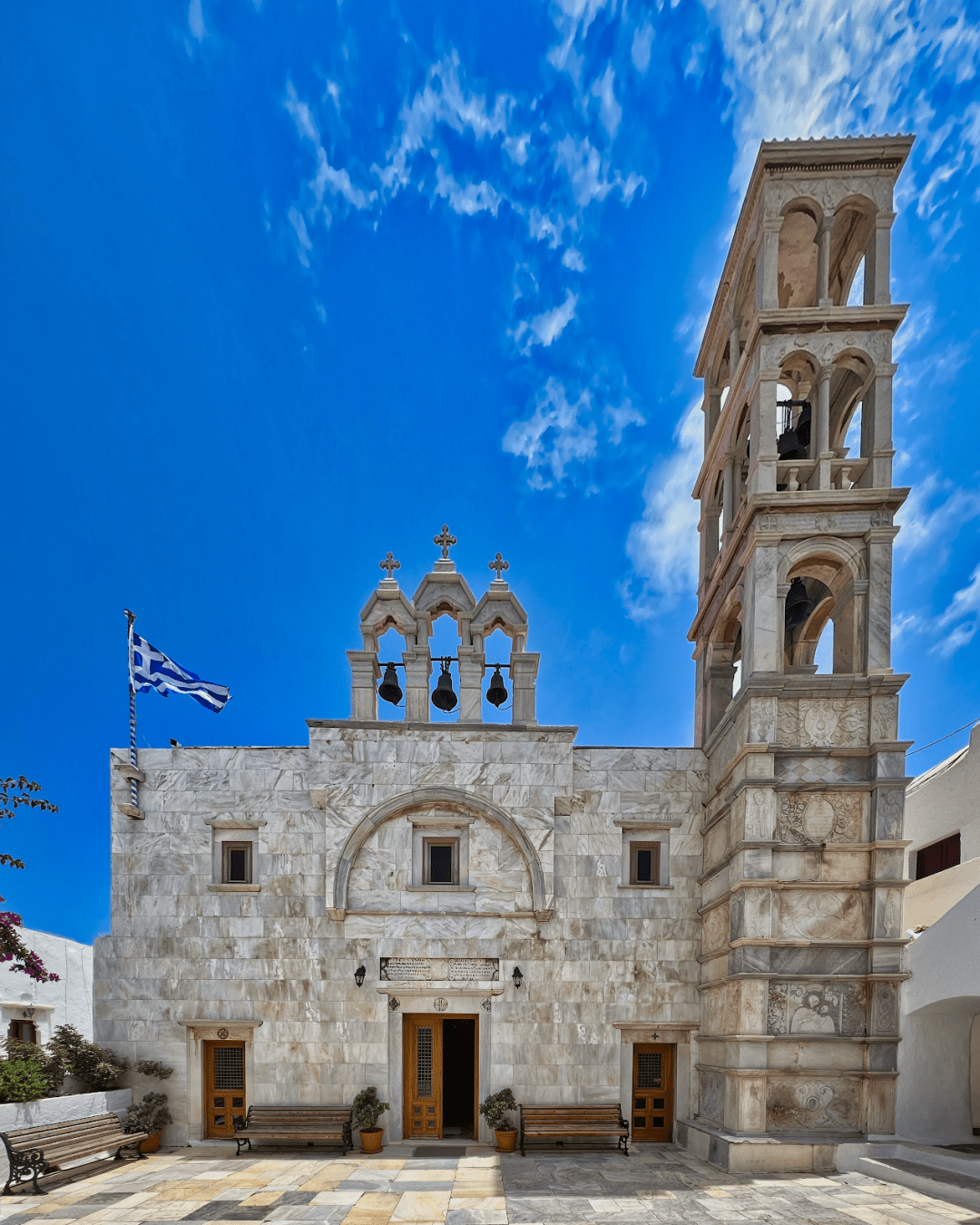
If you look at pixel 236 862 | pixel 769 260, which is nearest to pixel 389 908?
pixel 236 862

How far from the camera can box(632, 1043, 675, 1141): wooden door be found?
15617 millimetres

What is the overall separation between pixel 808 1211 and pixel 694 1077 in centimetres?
478

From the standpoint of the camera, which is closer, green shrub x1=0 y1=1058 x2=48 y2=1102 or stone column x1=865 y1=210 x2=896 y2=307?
green shrub x1=0 y1=1058 x2=48 y2=1102

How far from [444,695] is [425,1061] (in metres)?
8.31

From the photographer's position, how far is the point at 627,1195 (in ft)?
38.9

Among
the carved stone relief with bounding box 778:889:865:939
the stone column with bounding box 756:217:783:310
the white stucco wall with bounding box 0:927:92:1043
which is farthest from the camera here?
the white stucco wall with bounding box 0:927:92:1043

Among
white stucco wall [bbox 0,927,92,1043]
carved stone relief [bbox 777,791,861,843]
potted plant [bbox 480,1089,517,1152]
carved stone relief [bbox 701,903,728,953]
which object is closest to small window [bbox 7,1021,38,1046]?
white stucco wall [bbox 0,927,92,1043]

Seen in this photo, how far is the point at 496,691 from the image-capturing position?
17500 millimetres

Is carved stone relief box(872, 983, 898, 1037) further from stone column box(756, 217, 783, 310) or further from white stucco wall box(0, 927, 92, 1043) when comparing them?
white stucco wall box(0, 927, 92, 1043)

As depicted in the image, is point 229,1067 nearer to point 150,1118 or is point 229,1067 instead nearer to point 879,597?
point 150,1118

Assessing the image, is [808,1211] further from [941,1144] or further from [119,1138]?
[119,1138]

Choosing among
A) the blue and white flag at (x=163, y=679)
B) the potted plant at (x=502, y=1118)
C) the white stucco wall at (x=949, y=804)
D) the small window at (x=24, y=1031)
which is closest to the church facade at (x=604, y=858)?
the potted plant at (x=502, y=1118)

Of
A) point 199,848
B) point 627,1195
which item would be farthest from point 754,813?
point 199,848

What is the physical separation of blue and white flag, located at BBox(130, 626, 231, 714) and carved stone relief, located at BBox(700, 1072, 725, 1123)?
1365 cm
